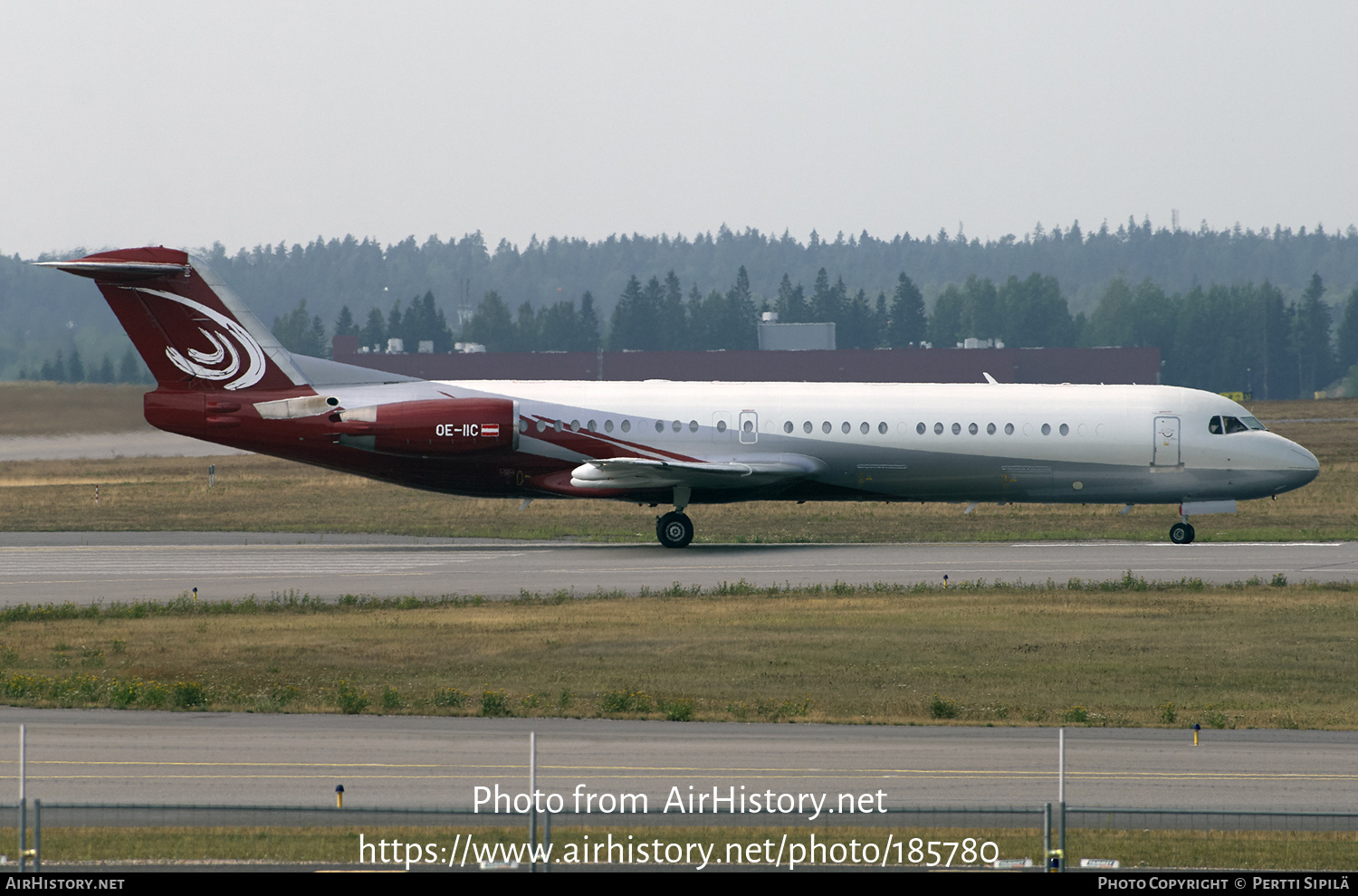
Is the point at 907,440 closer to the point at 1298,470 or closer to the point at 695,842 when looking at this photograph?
the point at 1298,470

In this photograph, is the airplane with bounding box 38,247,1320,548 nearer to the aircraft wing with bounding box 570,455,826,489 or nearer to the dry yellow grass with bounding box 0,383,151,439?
the aircraft wing with bounding box 570,455,826,489

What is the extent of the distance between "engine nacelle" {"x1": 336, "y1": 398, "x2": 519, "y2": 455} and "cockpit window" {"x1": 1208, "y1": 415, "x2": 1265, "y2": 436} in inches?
741

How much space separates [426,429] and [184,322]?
677cm

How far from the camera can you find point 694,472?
121 ft

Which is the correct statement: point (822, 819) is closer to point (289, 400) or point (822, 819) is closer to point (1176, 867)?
point (1176, 867)

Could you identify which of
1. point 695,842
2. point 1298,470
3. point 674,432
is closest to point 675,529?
point 674,432

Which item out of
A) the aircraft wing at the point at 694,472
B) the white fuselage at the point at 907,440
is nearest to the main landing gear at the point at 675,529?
the white fuselage at the point at 907,440

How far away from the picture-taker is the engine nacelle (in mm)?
36875

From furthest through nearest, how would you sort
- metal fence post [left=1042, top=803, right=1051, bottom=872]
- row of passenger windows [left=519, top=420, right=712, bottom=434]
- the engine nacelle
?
row of passenger windows [left=519, top=420, right=712, bottom=434] < the engine nacelle < metal fence post [left=1042, top=803, right=1051, bottom=872]

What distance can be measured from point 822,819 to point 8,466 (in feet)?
224

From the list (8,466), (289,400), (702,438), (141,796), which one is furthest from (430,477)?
(8,466)

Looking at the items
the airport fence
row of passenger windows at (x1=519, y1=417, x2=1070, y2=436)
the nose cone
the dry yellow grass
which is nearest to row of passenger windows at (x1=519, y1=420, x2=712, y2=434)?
row of passenger windows at (x1=519, y1=417, x2=1070, y2=436)

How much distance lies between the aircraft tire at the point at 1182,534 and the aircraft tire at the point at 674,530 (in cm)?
1308

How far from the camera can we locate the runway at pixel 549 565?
31.4 metres
